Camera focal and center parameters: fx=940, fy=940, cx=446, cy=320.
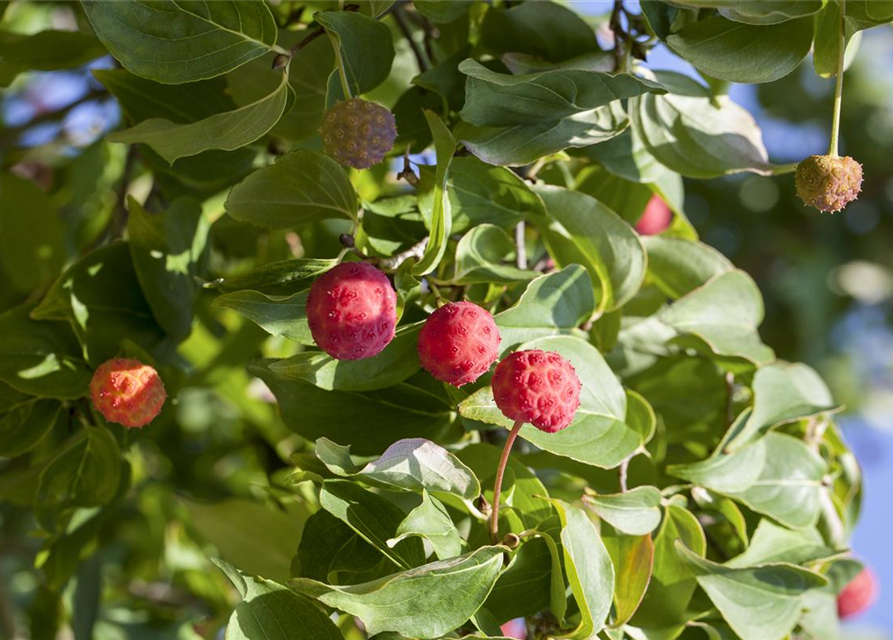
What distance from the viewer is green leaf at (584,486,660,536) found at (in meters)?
0.56

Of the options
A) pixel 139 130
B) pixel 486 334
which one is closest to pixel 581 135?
pixel 486 334

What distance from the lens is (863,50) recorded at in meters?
2.57

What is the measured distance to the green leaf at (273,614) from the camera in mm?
502

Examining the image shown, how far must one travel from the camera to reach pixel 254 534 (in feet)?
2.41

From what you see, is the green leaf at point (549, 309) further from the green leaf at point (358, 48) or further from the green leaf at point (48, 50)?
the green leaf at point (48, 50)

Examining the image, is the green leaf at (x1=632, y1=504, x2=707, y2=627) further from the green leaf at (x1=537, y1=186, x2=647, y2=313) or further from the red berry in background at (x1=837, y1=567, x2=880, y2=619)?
the red berry in background at (x1=837, y1=567, x2=880, y2=619)

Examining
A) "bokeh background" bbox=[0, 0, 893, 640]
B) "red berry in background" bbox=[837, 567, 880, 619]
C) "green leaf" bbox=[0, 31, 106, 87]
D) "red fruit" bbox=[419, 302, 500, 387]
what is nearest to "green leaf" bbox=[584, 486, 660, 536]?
"red fruit" bbox=[419, 302, 500, 387]

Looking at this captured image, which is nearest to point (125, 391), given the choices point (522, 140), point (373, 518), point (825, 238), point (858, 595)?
point (373, 518)

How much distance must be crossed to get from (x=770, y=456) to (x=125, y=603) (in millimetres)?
821

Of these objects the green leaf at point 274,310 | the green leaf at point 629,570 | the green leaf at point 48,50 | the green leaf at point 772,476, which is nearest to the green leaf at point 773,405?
the green leaf at point 772,476

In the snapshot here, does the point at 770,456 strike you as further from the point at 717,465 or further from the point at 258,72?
the point at 258,72

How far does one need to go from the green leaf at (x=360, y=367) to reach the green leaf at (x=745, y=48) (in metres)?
0.23

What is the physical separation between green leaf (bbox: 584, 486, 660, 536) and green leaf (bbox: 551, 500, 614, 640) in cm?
3

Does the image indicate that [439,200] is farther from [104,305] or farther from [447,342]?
[104,305]
